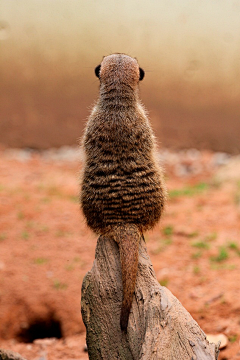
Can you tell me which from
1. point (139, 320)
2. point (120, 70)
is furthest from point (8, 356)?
point (120, 70)

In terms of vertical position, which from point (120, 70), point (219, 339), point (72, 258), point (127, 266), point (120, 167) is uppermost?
point (120, 70)

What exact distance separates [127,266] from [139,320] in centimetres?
35

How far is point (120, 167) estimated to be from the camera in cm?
245

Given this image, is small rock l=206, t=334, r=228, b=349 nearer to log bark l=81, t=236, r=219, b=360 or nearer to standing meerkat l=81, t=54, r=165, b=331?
log bark l=81, t=236, r=219, b=360

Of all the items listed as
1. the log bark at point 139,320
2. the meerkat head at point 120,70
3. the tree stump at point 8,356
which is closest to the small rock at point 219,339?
the log bark at point 139,320

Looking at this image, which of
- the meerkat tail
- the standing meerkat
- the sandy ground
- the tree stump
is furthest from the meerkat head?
the tree stump

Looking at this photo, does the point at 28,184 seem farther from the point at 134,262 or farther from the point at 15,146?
the point at 134,262

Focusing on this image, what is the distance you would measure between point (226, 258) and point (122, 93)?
3.25m

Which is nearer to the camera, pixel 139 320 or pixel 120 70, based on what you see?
pixel 139 320

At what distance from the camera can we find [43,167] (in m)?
9.59

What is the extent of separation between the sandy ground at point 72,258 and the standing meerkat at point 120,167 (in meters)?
0.29

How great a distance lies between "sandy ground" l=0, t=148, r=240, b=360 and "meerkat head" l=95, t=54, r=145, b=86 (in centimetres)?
66

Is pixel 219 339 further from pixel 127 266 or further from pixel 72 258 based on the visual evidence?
pixel 72 258

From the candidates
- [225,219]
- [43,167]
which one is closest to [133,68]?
[225,219]
